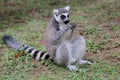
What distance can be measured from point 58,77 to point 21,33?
338 centimetres

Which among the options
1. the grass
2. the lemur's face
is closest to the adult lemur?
the lemur's face

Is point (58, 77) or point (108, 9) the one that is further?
point (108, 9)

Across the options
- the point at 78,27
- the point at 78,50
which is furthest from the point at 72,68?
the point at 78,27

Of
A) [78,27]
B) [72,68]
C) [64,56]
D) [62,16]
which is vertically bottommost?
[72,68]

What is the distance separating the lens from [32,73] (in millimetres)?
6211

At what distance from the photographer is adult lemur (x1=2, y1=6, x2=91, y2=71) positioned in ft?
20.2

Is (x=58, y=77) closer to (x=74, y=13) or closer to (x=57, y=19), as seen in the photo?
(x=57, y=19)

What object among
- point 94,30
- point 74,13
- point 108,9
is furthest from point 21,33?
point 108,9

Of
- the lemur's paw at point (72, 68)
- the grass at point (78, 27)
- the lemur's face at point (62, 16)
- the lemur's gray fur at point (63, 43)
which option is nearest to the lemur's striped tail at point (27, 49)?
the grass at point (78, 27)

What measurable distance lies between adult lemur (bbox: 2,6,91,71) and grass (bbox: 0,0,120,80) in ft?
0.56

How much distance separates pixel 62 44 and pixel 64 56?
24cm

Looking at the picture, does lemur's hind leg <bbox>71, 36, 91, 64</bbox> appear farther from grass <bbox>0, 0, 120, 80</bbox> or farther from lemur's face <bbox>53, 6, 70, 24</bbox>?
lemur's face <bbox>53, 6, 70, 24</bbox>

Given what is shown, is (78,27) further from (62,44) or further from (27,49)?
(62,44)

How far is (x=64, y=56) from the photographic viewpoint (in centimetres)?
614
